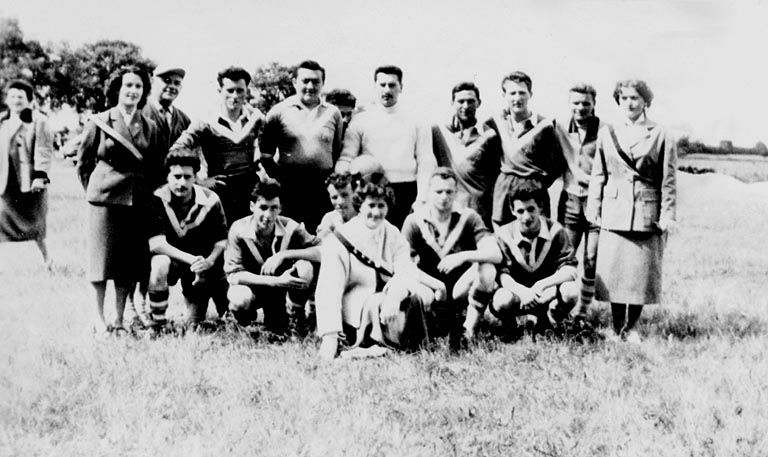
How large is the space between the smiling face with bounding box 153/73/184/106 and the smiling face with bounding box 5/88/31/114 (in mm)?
1254

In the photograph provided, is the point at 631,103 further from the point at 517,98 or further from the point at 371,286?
the point at 371,286

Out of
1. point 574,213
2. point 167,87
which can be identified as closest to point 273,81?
point 167,87

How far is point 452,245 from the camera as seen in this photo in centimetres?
479

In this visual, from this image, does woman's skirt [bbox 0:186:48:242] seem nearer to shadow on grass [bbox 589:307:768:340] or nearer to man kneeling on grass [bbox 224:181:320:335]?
man kneeling on grass [bbox 224:181:320:335]

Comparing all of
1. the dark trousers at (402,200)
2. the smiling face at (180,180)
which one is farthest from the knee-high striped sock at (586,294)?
the smiling face at (180,180)

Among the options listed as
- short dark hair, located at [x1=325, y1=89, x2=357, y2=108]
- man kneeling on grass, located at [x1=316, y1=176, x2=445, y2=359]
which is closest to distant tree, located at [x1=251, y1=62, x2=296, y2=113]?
short dark hair, located at [x1=325, y1=89, x2=357, y2=108]

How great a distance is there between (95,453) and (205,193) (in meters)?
2.35

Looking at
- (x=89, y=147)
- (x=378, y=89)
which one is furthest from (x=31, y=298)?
(x=378, y=89)

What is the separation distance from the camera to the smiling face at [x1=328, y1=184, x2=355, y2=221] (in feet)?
16.6

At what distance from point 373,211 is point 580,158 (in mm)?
1920

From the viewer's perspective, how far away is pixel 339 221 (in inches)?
202

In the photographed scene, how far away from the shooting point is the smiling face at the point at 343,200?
5.07m

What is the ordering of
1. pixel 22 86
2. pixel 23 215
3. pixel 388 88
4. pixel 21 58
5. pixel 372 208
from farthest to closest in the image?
pixel 23 215 → pixel 22 86 → pixel 388 88 → pixel 21 58 → pixel 372 208

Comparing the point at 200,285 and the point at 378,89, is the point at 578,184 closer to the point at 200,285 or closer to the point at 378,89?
the point at 378,89
